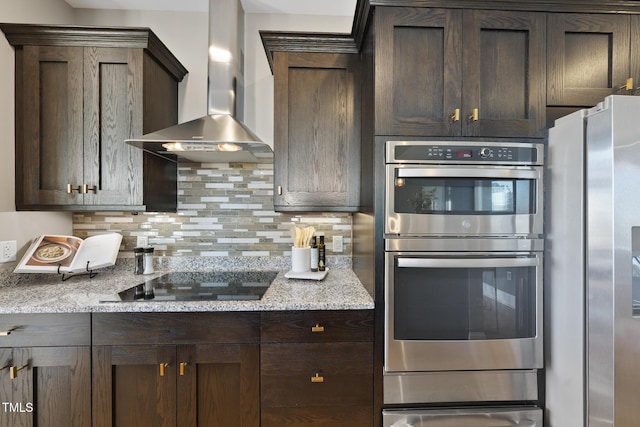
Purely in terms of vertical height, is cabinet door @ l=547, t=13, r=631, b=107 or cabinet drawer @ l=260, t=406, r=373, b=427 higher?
cabinet door @ l=547, t=13, r=631, b=107

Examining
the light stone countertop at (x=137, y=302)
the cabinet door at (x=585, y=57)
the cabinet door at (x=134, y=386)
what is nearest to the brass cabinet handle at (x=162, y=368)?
the cabinet door at (x=134, y=386)

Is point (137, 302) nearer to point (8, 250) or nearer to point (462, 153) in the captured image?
point (8, 250)

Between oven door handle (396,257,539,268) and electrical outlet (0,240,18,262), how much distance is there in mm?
2026

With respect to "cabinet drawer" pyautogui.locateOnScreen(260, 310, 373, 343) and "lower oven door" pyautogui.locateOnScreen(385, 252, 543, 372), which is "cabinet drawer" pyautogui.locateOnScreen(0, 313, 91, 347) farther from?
"lower oven door" pyautogui.locateOnScreen(385, 252, 543, 372)

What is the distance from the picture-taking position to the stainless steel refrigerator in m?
1.14

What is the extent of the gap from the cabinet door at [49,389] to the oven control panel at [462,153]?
5.32 feet

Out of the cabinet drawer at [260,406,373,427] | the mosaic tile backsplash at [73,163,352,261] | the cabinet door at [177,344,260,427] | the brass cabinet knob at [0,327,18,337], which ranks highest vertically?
the mosaic tile backsplash at [73,163,352,261]

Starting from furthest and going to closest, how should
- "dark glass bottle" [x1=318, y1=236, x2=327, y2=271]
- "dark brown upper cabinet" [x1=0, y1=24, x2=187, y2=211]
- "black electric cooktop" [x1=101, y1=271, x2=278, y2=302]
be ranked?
"dark glass bottle" [x1=318, y1=236, x2=327, y2=271] < "dark brown upper cabinet" [x1=0, y1=24, x2=187, y2=211] < "black electric cooktop" [x1=101, y1=271, x2=278, y2=302]

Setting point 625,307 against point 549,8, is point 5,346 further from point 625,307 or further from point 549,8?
point 549,8

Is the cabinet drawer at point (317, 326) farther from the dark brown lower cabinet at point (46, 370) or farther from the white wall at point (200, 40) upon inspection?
the white wall at point (200, 40)

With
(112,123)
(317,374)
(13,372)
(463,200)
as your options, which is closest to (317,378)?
(317,374)

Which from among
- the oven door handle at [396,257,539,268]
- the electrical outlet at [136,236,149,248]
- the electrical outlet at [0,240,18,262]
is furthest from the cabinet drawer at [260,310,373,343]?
the electrical outlet at [0,240,18,262]

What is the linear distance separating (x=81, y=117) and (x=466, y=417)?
245 centimetres

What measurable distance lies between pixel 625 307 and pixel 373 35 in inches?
58.1
